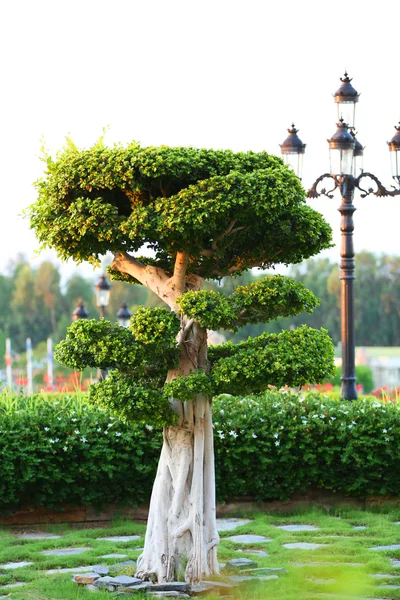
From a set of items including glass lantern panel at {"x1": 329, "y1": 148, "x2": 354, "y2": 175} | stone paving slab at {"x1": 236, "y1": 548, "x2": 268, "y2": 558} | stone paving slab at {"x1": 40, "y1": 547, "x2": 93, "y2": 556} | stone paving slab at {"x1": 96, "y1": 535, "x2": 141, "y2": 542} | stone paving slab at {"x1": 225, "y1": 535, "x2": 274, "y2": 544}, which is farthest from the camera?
glass lantern panel at {"x1": 329, "y1": 148, "x2": 354, "y2": 175}

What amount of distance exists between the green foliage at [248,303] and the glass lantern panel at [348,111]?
474 centimetres

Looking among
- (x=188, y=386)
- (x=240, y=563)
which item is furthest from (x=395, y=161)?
(x=240, y=563)

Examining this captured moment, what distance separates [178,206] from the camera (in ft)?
18.3

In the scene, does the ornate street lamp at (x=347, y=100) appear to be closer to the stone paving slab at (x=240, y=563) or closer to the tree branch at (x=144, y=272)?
the tree branch at (x=144, y=272)

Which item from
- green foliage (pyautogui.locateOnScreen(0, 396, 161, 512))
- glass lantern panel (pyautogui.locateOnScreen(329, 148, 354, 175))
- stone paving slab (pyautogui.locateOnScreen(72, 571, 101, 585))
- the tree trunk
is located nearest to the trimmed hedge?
green foliage (pyautogui.locateOnScreen(0, 396, 161, 512))

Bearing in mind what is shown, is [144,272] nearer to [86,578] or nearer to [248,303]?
[248,303]

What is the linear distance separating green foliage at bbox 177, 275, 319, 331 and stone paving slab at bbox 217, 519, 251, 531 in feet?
8.57

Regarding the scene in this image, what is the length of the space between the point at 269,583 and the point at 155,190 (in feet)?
9.00

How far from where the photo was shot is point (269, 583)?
5.71 meters

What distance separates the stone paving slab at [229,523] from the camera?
25.6 feet

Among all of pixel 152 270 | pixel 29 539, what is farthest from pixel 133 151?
pixel 29 539

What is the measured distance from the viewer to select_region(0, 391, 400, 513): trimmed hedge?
25.9 feet

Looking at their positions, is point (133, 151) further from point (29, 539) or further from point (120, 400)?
point (29, 539)

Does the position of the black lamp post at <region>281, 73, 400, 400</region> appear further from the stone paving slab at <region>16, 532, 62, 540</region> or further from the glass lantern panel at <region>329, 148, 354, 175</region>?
the stone paving slab at <region>16, 532, 62, 540</region>
